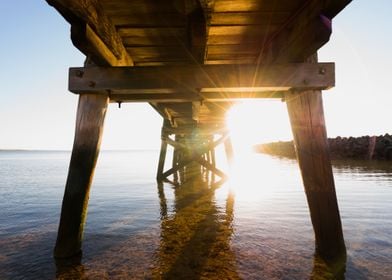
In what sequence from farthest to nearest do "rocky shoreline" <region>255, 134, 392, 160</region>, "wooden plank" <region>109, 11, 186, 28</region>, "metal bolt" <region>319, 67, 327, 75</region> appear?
"rocky shoreline" <region>255, 134, 392, 160</region> → "metal bolt" <region>319, 67, 327, 75</region> → "wooden plank" <region>109, 11, 186, 28</region>

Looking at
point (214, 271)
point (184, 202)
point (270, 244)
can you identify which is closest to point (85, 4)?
point (214, 271)

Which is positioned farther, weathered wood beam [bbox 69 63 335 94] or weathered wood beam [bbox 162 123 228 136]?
weathered wood beam [bbox 162 123 228 136]

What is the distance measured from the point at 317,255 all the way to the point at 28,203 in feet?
24.2

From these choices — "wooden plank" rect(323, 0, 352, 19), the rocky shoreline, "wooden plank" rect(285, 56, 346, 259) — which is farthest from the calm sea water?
the rocky shoreline

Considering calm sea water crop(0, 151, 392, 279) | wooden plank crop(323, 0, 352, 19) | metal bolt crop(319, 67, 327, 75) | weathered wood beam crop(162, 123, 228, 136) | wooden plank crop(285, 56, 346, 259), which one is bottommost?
calm sea water crop(0, 151, 392, 279)

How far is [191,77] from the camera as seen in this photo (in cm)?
301

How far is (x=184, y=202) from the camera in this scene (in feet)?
21.7

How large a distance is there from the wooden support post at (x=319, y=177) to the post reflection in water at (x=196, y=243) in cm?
101

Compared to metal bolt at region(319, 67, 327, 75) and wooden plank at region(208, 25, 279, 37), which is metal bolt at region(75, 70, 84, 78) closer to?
wooden plank at region(208, 25, 279, 37)

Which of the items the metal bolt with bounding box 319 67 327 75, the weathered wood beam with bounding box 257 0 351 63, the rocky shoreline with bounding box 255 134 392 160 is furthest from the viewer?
the rocky shoreline with bounding box 255 134 392 160

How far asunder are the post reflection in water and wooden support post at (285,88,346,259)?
39.8 inches

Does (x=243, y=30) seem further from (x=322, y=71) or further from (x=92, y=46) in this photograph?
(x=92, y=46)

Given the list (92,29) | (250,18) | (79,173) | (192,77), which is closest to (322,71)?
(250,18)

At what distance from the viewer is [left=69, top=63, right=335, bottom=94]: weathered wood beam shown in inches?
116
